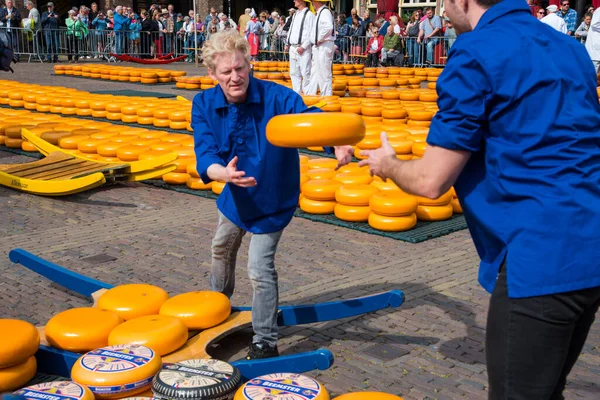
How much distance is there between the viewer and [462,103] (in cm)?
196

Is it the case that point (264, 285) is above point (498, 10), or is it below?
below

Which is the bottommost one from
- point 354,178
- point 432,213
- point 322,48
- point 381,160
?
point 432,213

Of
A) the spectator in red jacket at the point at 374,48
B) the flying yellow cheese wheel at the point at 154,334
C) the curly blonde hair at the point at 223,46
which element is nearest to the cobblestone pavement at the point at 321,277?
the flying yellow cheese wheel at the point at 154,334

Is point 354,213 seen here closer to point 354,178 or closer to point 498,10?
point 354,178

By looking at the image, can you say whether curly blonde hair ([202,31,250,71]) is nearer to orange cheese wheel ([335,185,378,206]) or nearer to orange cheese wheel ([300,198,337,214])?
orange cheese wheel ([335,185,378,206])

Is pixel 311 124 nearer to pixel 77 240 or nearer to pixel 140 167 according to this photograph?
pixel 77 240

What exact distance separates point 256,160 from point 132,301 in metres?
1.08

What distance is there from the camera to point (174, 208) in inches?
290

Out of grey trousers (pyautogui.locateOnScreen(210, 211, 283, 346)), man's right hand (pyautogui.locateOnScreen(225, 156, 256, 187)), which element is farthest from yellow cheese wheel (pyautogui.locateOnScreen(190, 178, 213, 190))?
man's right hand (pyautogui.locateOnScreen(225, 156, 256, 187))

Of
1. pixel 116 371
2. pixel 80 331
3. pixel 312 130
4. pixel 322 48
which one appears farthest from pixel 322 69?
pixel 116 371

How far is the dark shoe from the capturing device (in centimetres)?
361

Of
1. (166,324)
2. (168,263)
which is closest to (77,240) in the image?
(168,263)

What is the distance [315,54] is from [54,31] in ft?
55.4

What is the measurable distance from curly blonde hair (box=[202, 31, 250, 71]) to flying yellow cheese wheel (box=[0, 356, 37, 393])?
1650 mm
